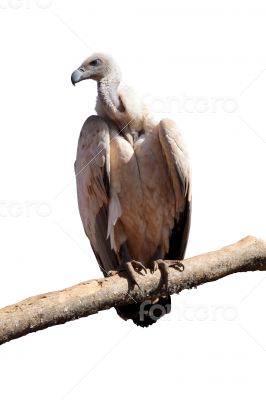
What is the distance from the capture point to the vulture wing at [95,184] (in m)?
8.16

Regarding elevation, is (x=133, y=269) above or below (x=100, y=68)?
below

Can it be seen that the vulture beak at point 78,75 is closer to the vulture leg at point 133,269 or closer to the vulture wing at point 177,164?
the vulture wing at point 177,164

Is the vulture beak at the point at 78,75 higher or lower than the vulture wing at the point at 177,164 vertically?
higher

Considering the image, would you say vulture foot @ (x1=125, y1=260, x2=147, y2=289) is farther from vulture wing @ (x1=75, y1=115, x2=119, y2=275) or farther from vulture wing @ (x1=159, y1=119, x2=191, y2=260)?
Result: vulture wing @ (x1=159, y1=119, x2=191, y2=260)

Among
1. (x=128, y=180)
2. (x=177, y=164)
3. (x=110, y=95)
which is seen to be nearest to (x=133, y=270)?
(x=128, y=180)

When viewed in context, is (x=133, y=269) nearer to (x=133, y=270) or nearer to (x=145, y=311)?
(x=133, y=270)

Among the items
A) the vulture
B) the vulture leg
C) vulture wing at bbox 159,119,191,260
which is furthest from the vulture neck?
the vulture leg

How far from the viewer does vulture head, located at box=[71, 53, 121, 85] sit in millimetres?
8445

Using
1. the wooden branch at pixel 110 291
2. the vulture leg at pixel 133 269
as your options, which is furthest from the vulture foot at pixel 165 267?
the vulture leg at pixel 133 269

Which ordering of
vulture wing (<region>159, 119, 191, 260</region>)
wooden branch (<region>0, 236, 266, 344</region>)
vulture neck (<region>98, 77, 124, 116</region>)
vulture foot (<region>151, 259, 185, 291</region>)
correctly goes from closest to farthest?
wooden branch (<region>0, 236, 266, 344</region>)
vulture foot (<region>151, 259, 185, 291</region>)
vulture wing (<region>159, 119, 191, 260</region>)
vulture neck (<region>98, 77, 124, 116</region>)

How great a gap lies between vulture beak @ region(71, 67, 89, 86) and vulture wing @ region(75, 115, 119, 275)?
1.20ft

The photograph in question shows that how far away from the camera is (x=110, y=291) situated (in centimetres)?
703

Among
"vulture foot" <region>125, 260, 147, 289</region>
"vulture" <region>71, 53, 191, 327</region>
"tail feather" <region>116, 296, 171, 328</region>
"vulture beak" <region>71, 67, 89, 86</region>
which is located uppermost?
"vulture beak" <region>71, 67, 89, 86</region>

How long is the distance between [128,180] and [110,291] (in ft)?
4.84
